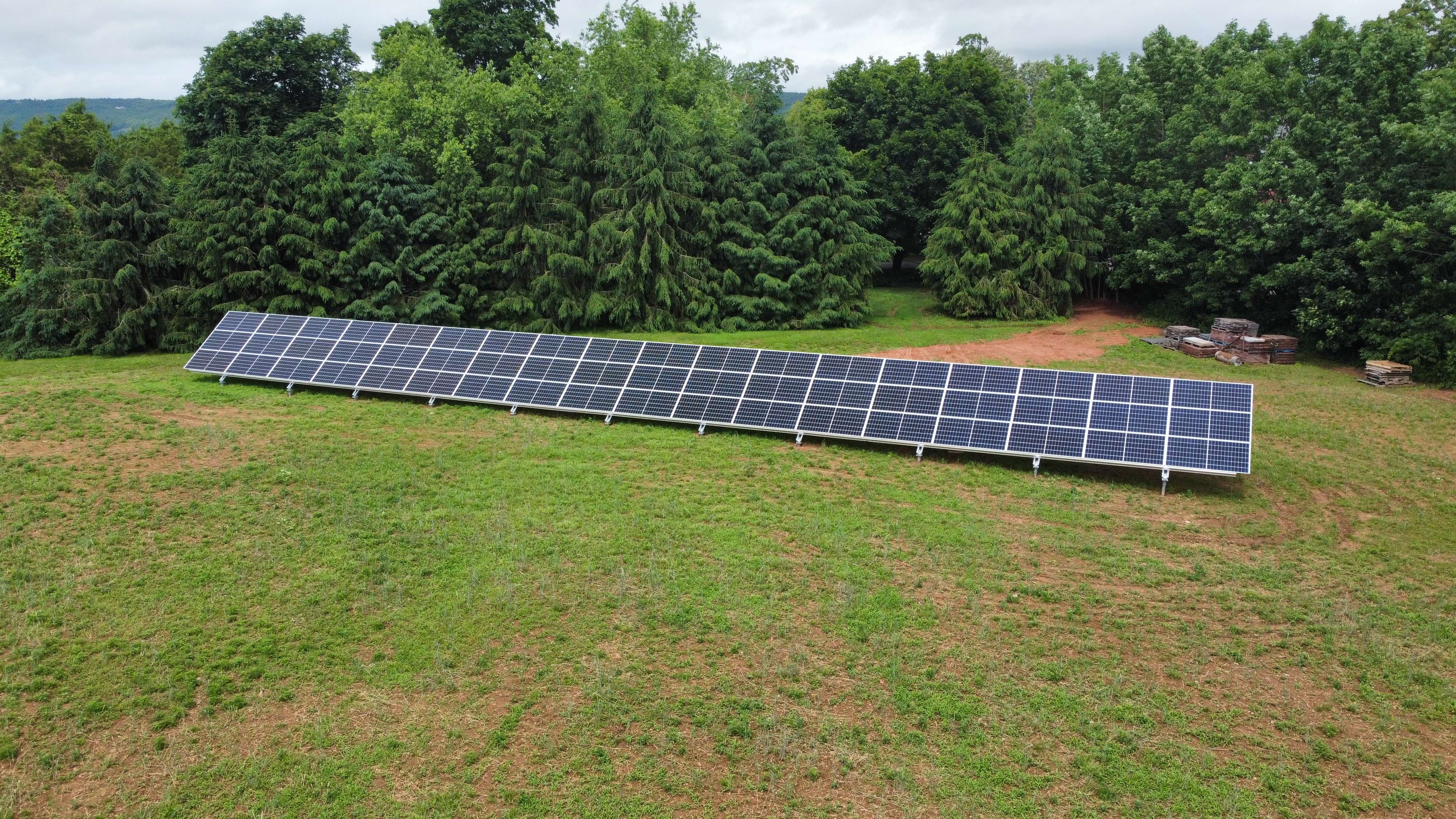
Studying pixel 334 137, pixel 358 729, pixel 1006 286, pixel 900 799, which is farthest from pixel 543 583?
pixel 1006 286

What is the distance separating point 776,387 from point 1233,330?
1862cm

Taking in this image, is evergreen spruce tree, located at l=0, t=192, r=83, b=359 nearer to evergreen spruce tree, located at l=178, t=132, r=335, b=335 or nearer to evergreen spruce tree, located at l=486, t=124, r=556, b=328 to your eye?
evergreen spruce tree, located at l=178, t=132, r=335, b=335

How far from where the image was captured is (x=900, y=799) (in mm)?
10328

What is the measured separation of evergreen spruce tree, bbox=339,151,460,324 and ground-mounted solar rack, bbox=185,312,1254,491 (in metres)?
6.49

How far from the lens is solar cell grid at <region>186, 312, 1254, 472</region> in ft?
63.4

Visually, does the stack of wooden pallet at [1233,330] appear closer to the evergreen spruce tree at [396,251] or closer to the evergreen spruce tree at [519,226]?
the evergreen spruce tree at [519,226]

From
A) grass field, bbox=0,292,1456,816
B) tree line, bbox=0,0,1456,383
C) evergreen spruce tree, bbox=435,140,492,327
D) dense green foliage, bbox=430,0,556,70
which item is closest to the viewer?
grass field, bbox=0,292,1456,816

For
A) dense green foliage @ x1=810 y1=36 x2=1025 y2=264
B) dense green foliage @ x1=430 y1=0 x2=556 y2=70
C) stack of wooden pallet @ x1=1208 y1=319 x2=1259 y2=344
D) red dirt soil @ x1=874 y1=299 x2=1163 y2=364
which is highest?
dense green foliage @ x1=430 y1=0 x2=556 y2=70

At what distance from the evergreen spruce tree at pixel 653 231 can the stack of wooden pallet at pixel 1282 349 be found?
67.2 feet

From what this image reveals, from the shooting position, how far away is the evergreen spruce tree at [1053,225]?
126 ft

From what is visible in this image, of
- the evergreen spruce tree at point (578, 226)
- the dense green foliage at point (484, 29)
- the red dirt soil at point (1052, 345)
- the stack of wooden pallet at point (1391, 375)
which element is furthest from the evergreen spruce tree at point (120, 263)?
the stack of wooden pallet at point (1391, 375)

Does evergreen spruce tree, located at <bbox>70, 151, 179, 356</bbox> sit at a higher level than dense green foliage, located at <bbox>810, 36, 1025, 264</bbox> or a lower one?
lower

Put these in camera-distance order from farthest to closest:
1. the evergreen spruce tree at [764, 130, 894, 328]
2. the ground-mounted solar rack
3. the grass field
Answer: the evergreen spruce tree at [764, 130, 894, 328] → the ground-mounted solar rack → the grass field

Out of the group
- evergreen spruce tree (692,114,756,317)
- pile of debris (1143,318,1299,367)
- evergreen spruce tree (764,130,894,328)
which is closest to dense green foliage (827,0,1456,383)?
pile of debris (1143,318,1299,367)
